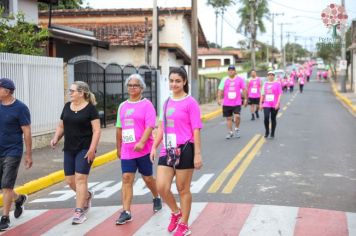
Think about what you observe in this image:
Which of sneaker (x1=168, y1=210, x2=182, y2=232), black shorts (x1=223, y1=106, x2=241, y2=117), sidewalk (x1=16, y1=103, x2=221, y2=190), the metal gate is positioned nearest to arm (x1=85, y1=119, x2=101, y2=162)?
sneaker (x1=168, y1=210, x2=182, y2=232)

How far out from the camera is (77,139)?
250 inches

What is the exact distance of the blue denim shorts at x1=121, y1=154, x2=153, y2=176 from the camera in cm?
629

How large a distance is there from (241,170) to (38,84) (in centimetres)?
549

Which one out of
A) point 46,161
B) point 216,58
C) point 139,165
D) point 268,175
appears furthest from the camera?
point 216,58

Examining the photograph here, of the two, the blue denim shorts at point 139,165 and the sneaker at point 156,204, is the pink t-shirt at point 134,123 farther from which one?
the sneaker at point 156,204

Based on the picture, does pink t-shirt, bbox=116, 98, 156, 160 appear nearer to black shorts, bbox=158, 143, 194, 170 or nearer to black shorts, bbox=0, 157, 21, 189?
black shorts, bbox=158, 143, 194, 170

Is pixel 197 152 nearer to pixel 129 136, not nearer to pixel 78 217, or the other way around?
pixel 129 136

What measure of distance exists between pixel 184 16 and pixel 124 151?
2654 cm

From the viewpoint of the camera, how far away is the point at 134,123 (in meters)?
6.28

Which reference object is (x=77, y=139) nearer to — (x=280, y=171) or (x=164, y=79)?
(x=280, y=171)

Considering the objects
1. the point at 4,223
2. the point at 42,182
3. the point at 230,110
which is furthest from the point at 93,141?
the point at 230,110

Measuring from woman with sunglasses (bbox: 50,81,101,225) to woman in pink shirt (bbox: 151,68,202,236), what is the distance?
1.08m

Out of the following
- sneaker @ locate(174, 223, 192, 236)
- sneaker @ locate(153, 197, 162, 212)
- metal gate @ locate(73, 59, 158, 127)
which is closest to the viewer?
sneaker @ locate(174, 223, 192, 236)

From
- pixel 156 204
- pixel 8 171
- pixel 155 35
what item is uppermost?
pixel 155 35
